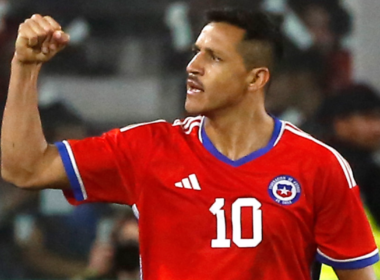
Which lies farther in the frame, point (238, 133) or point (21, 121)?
point (238, 133)

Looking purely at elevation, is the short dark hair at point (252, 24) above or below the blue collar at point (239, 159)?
above

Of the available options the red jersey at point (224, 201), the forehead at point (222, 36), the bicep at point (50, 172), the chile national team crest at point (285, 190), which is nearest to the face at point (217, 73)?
the forehead at point (222, 36)

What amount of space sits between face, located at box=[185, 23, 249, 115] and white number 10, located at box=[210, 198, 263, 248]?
226 mm

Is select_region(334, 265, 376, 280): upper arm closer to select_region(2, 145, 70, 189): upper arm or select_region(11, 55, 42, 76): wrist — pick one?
select_region(2, 145, 70, 189): upper arm

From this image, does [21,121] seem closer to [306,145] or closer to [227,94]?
[227,94]

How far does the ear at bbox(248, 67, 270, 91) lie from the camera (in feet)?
5.68

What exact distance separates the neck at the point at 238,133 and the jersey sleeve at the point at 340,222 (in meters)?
0.17

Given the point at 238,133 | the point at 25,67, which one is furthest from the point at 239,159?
the point at 25,67

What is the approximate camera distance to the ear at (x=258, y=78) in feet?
5.68

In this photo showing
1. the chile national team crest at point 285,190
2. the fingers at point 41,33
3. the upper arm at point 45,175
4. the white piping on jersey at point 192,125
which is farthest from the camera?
the white piping on jersey at point 192,125

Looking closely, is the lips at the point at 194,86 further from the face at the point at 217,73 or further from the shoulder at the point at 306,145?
the shoulder at the point at 306,145

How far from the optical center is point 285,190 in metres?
1.62

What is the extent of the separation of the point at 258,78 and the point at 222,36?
0.14 meters

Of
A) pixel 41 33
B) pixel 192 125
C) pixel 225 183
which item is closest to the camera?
pixel 41 33
